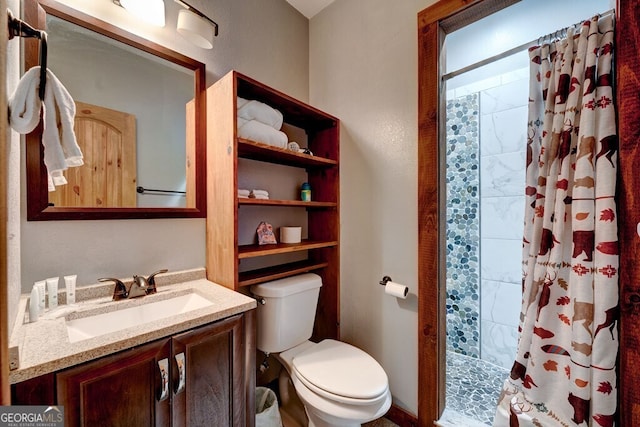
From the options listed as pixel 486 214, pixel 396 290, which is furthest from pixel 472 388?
pixel 486 214

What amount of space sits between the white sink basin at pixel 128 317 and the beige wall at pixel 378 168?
985mm

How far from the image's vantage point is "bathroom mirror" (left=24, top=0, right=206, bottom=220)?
1075mm

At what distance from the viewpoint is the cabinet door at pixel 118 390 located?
74cm

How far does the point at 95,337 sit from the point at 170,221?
65 cm

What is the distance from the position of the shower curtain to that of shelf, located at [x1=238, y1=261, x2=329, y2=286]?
1156mm

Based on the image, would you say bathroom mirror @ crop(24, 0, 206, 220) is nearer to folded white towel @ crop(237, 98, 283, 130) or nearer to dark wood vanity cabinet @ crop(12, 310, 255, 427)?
folded white towel @ crop(237, 98, 283, 130)

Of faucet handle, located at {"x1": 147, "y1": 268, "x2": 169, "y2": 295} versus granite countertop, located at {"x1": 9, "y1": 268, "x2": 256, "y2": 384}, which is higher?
faucet handle, located at {"x1": 147, "y1": 268, "x2": 169, "y2": 295}

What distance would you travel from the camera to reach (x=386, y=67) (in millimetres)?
1637

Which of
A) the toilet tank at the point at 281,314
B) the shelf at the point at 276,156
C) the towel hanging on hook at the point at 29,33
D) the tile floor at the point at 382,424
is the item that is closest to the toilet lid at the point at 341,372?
the toilet tank at the point at 281,314

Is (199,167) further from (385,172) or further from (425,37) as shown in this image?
(425,37)

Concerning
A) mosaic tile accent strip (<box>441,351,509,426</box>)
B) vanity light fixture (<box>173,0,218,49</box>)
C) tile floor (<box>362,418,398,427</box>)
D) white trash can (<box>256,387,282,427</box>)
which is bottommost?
tile floor (<box>362,418,398,427</box>)

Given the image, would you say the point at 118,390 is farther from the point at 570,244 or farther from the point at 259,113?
the point at 570,244

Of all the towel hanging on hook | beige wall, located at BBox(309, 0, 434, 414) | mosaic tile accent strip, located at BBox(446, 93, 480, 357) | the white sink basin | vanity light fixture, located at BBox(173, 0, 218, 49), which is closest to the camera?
the towel hanging on hook

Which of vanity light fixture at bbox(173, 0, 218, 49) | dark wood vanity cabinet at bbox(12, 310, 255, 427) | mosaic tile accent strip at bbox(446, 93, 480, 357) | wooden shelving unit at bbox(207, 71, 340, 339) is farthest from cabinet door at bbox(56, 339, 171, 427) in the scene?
mosaic tile accent strip at bbox(446, 93, 480, 357)
